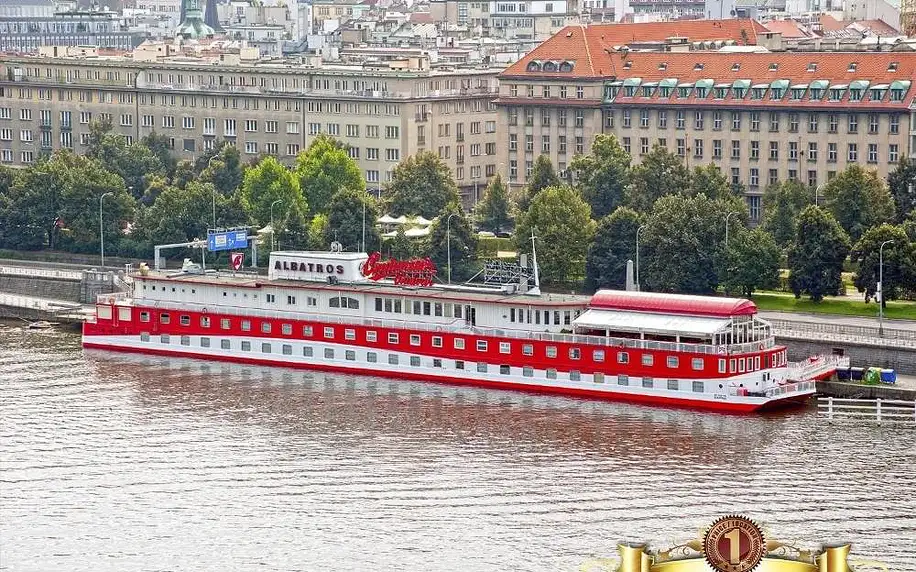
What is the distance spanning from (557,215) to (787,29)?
62.3 metres

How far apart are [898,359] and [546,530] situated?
28.9 metres

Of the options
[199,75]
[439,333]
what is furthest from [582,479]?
[199,75]

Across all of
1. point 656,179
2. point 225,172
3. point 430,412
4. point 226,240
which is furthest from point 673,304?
point 225,172

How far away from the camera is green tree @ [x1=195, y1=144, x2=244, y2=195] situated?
14538 cm

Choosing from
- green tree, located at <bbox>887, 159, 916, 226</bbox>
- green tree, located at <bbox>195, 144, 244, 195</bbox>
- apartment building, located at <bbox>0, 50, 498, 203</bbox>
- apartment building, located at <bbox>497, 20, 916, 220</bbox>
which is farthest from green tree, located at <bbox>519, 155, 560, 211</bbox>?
green tree, located at <bbox>887, 159, 916, 226</bbox>

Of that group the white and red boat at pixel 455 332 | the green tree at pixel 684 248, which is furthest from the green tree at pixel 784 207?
the white and red boat at pixel 455 332

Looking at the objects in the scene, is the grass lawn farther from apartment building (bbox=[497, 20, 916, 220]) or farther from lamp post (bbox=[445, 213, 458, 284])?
apartment building (bbox=[497, 20, 916, 220])

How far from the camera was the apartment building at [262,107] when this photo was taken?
5950 inches

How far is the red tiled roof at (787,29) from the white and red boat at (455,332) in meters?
77.0

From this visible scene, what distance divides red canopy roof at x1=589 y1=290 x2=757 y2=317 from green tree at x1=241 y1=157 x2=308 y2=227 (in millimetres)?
38395

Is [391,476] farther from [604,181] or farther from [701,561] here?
[604,181]

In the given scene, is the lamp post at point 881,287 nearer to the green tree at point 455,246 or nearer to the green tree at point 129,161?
the green tree at point 455,246

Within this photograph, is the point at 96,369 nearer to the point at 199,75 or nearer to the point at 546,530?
the point at 546,530

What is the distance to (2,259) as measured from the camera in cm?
13150
